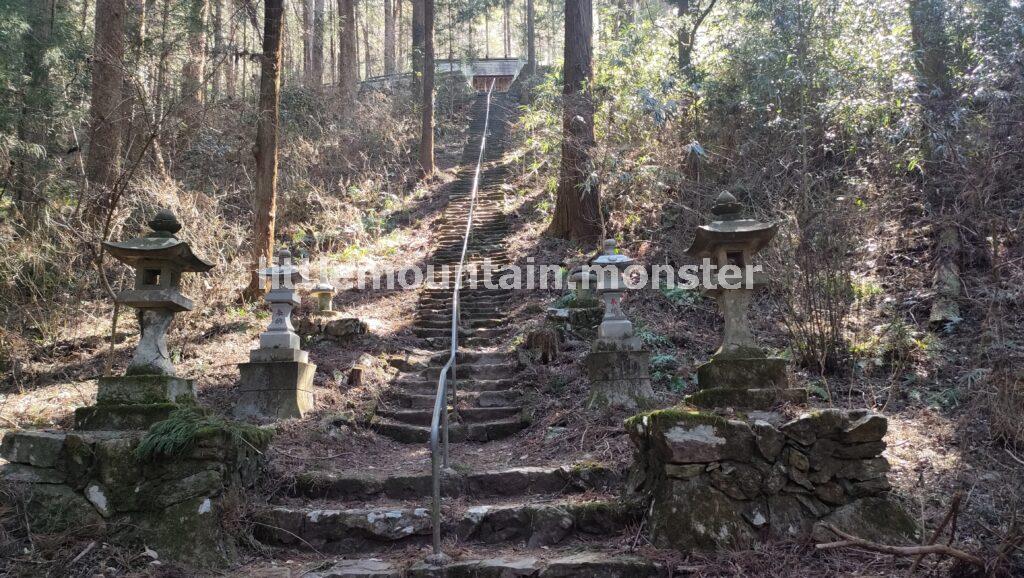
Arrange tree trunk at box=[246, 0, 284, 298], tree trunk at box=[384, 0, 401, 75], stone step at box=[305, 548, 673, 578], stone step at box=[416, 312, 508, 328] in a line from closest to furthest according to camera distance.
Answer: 1. stone step at box=[305, 548, 673, 578]
2. tree trunk at box=[246, 0, 284, 298]
3. stone step at box=[416, 312, 508, 328]
4. tree trunk at box=[384, 0, 401, 75]

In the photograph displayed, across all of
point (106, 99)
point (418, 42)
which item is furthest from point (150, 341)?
point (418, 42)

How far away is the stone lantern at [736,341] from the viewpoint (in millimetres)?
4066

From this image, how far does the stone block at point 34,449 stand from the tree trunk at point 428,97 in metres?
13.1

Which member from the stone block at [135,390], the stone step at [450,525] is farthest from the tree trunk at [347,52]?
the stone step at [450,525]

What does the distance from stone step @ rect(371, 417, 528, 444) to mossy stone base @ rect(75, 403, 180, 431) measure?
80.8 inches

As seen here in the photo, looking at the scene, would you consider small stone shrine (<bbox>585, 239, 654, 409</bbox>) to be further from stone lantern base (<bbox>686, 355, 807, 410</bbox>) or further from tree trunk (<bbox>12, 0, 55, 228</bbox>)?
tree trunk (<bbox>12, 0, 55, 228</bbox>)

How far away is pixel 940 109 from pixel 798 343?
161 inches

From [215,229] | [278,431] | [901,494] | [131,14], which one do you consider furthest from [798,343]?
[131,14]

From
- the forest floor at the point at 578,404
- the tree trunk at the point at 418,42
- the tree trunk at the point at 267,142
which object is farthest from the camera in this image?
the tree trunk at the point at 418,42

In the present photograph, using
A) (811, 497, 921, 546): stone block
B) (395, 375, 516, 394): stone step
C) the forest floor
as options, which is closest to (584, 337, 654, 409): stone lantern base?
the forest floor

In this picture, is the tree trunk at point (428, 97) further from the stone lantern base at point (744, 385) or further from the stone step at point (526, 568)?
the stone step at point (526, 568)

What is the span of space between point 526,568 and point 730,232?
251 centimetres

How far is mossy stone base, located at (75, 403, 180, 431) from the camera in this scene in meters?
4.27

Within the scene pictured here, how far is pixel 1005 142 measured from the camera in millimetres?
6551
